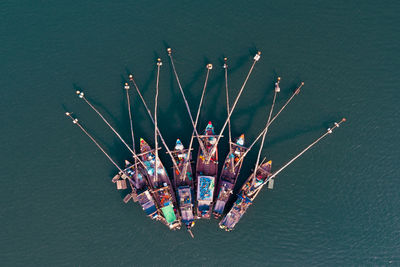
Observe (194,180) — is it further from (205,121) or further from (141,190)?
(205,121)

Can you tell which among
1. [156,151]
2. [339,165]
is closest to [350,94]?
[339,165]

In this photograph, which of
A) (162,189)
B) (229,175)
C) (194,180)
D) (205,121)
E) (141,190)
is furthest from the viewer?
(205,121)

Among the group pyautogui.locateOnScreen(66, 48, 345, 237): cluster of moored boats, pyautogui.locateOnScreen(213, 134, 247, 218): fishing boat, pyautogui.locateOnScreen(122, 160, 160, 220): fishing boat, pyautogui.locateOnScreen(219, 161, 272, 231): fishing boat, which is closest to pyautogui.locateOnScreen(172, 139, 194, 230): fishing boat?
pyautogui.locateOnScreen(66, 48, 345, 237): cluster of moored boats

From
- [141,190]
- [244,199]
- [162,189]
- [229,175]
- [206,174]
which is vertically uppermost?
[141,190]

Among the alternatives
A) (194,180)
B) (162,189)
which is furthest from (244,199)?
(162,189)

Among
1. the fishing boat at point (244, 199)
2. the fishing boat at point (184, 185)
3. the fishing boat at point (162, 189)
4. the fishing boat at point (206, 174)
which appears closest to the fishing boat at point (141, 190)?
the fishing boat at point (162, 189)

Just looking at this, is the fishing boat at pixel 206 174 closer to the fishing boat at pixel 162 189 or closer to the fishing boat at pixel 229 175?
the fishing boat at pixel 229 175

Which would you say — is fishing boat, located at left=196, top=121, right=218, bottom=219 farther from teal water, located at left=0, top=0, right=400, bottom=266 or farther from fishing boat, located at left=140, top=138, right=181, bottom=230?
fishing boat, located at left=140, top=138, right=181, bottom=230

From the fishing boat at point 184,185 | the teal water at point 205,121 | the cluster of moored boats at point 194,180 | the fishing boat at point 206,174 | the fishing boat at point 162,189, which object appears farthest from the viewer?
the teal water at point 205,121

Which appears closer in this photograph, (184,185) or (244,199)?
(244,199)
